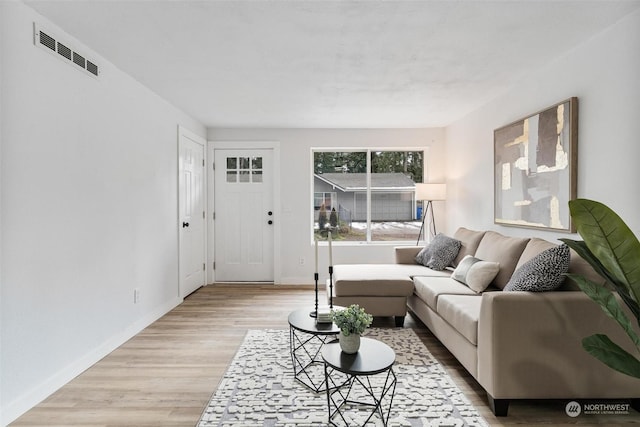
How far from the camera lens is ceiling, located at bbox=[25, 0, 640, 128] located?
214 centimetres

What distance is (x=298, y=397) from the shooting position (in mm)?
2229

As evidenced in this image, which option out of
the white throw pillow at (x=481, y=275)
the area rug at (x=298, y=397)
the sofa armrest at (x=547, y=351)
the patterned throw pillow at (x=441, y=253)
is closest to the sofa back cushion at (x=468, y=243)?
the patterned throw pillow at (x=441, y=253)

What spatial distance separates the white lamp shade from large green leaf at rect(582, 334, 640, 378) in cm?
332

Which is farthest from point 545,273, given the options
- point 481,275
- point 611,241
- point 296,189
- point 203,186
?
point 203,186

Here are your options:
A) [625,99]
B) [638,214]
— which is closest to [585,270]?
[638,214]

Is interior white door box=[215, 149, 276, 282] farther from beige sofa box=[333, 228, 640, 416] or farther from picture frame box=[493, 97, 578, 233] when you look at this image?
beige sofa box=[333, 228, 640, 416]

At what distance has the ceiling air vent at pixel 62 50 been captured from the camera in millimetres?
2199

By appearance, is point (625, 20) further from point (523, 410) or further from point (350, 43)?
point (523, 410)

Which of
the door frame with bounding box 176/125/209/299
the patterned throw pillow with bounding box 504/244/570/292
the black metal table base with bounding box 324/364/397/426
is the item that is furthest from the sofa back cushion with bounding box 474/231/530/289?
the door frame with bounding box 176/125/209/299

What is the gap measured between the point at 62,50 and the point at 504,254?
3548 mm

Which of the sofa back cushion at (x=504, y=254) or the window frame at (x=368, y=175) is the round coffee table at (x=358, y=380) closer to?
the sofa back cushion at (x=504, y=254)

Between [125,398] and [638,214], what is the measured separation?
324 centimetres

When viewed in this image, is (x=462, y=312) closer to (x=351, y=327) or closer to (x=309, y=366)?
(x=351, y=327)

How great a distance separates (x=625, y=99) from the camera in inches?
89.3
